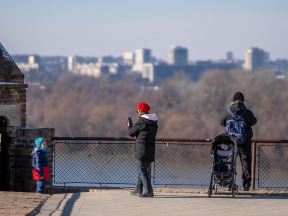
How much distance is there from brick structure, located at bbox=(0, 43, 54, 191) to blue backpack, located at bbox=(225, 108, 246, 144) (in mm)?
3119

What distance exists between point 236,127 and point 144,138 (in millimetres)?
1475

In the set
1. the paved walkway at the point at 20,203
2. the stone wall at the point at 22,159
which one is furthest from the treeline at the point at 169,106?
the paved walkway at the point at 20,203

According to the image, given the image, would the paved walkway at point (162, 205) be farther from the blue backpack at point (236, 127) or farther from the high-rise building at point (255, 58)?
the high-rise building at point (255, 58)

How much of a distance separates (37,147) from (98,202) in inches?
65.4

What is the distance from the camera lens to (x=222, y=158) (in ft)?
44.7

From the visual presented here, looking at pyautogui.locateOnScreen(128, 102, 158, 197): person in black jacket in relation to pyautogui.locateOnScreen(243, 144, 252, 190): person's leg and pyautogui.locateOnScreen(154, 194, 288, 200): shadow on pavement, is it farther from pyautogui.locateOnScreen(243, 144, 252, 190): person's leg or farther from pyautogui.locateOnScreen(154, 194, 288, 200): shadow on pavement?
pyautogui.locateOnScreen(243, 144, 252, 190): person's leg

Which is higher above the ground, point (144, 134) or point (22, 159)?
point (144, 134)

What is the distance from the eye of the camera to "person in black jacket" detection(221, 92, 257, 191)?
14.2m

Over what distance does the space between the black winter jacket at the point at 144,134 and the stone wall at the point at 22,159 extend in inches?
85.1

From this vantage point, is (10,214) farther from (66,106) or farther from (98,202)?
(66,106)

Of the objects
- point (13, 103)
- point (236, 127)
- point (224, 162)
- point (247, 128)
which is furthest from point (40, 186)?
point (247, 128)

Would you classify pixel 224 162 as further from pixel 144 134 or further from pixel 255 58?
pixel 255 58

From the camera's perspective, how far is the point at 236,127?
14078mm

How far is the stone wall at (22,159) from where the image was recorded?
1502cm
